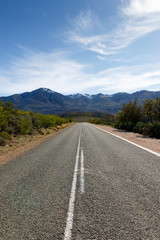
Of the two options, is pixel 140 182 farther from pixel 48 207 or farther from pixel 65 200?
pixel 48 207

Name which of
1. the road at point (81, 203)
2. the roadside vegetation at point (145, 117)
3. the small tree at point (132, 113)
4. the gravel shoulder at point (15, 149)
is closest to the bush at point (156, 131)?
the roadside vegetation at point (145, 117)

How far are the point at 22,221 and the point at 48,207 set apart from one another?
0.57m

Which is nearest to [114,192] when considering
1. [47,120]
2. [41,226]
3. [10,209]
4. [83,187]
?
[83,187]

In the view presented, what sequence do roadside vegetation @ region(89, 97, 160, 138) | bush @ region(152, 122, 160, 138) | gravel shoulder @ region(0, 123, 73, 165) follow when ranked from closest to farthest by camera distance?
gravel shoulder @ region(0, 123, 73, 165)
bush @ region(152, 122, 160, 138)
roadside vegetation @ region(89, 97, 160, 138)

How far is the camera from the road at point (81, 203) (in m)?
2.32

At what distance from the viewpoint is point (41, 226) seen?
2469mm

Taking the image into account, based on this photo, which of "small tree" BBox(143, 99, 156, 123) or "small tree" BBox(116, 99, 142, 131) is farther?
"small tree" BBox(116, 99, 142, 131)

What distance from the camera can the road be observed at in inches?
91.3

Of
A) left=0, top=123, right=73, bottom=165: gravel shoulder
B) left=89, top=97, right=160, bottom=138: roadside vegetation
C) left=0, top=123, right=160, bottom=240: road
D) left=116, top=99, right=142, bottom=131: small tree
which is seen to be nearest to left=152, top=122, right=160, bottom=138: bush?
left=89, top=97, right=160, bottom=138: roadside vegetation

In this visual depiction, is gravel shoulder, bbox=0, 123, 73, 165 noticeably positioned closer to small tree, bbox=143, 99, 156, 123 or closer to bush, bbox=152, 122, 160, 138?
bush, bbox=152, 122, 160, 138

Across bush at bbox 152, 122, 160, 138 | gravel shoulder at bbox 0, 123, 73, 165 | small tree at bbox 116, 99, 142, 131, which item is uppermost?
small tree at bbox 116, 99, 142, 131

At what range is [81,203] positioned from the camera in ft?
10.3

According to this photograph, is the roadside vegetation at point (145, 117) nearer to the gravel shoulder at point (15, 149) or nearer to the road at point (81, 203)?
the road at point (81, 203)

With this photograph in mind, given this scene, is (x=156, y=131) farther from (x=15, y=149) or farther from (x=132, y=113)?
(x=15, y=149)
